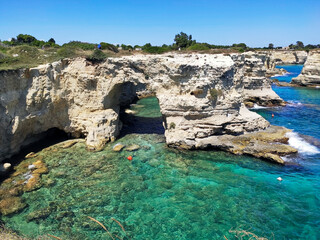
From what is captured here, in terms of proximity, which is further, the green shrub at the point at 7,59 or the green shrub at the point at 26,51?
the green shrub at the point at 26,51

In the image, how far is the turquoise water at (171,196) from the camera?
37.0ft

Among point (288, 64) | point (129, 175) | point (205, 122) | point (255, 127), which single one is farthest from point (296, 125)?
point (288, 64)

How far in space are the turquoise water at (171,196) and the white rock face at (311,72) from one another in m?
46.9

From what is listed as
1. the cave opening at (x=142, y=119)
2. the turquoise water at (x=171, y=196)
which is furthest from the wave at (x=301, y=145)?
the cave opening at (x=142, y=119)

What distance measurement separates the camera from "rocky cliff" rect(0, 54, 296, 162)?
19016mm

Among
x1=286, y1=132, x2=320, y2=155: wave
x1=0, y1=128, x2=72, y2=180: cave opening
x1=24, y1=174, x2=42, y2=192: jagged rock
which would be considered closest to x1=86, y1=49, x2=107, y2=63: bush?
x1=0, y1=128, x2=72, y2=180: cave opening

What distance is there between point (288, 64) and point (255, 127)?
12900 centimetres

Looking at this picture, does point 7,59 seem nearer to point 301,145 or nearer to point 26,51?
point 26,51

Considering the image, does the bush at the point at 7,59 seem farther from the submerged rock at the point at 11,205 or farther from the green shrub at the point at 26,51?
the submerged rock at the point at 11,205

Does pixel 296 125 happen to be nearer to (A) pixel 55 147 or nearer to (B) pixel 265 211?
(B) pixel 265 211

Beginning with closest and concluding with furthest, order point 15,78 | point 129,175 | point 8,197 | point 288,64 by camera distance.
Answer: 1. point 8,197
2. point 129,175
3. point 15,78
4. point 288,64

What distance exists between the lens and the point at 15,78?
17.2 metres

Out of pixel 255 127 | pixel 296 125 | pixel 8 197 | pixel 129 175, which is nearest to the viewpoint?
pixel 8 197

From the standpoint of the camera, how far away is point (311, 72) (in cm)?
5653
